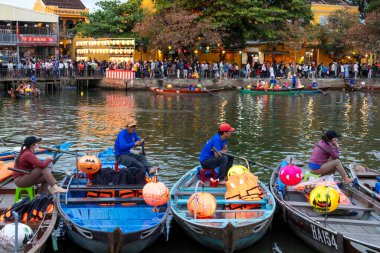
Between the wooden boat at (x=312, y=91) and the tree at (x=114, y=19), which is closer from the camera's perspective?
the wooden boat at (x=312, y=91)

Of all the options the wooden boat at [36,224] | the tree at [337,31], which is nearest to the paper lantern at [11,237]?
the wooden boat at [36,224]

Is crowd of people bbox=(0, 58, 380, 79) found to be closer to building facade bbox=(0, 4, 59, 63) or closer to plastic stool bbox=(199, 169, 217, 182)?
building facade bbox=(0, 4, 59, 63)

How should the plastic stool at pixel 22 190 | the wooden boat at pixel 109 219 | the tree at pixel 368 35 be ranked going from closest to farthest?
the wooden boat at pixel 109 219
the plastic stool at pixel 22 190
the tree at pixel 368 35

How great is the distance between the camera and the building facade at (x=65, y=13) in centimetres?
6212

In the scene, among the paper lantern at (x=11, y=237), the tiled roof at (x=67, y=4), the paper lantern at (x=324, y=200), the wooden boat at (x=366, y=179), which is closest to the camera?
the paper lantern at (x=11, y=237)

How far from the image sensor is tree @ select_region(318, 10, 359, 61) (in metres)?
51.7

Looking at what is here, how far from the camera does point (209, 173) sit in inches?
518

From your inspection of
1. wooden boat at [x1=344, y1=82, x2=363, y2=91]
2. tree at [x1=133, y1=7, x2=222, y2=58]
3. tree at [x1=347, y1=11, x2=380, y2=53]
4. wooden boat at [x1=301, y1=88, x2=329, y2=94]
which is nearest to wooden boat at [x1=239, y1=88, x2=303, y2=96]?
wooden boat at [x1=301, y1=88, x2=329, y2=94]

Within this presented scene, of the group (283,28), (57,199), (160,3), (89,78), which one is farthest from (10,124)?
(283,28)

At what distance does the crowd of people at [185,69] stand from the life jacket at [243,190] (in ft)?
114

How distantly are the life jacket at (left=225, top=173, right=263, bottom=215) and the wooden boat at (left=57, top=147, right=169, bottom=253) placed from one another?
1425 millimetres

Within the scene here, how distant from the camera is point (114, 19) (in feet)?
179

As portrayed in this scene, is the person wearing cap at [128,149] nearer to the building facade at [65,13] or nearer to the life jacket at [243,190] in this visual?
Answer: the life jacket at [243,190]

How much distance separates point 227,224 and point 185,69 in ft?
124
